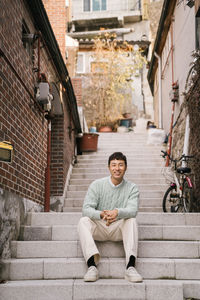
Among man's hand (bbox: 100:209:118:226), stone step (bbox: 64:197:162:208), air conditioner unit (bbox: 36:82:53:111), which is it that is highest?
air conditioner unit (bbox: 36:82:53:111)

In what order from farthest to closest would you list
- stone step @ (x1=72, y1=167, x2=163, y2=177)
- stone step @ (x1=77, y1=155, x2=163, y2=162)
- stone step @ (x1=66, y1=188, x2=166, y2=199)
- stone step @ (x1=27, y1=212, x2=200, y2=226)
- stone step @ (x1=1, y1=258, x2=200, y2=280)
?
stone step @ (x1=77, y1=155, x2=163, y2=162), stone step @ (x1=72, y1=167, x2=163, y2=177), stone step @ (x1=66, y1=188, x2=166, y2=199), stone step @ (x1=27, y1=212, x2=200, y2=226), stone step @ (x1=1, y1=258, x2=200, y2=280)

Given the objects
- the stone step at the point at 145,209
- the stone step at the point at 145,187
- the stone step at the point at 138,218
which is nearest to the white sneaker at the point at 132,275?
the stone step at the point at 138,218

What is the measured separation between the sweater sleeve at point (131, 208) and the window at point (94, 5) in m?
19.7

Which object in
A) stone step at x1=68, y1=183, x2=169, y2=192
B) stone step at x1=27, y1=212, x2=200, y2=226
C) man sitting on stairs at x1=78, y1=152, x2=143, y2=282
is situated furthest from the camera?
stone step at x1=68, y1=183, x2=169, y2=192

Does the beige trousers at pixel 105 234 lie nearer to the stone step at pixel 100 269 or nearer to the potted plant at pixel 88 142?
the stone step at pixel 100 269

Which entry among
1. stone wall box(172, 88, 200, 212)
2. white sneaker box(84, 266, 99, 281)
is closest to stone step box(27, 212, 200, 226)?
stone wall box(172, 88, 200, 212)

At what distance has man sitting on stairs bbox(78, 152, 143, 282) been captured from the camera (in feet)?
12.1

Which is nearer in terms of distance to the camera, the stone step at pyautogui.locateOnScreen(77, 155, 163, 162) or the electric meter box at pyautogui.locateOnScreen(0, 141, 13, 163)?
the electric meter box at pyautogui.locateOnScreen(0, 141, 13, 163)

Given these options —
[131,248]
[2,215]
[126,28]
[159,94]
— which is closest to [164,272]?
[131,248]

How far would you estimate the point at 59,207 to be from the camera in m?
7.80

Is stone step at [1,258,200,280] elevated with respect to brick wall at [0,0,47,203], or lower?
lower

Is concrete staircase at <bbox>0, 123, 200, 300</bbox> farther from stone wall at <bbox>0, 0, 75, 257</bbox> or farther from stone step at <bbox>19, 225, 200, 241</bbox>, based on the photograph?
stone wall at <bbox>0, 0, 75, 257</bbox>

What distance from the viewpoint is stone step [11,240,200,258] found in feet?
13.7

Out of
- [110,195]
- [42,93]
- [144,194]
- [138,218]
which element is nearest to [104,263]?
[110,195]
